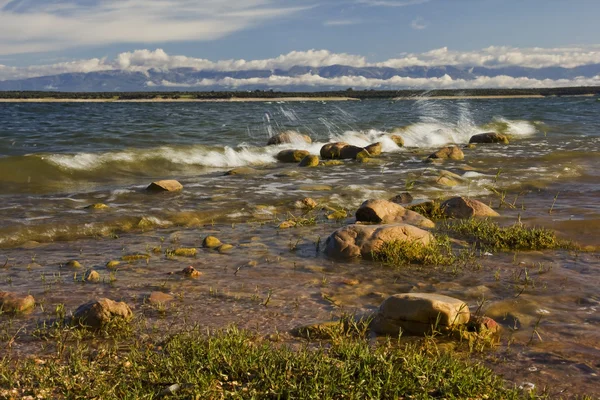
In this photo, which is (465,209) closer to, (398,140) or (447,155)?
(447,155)

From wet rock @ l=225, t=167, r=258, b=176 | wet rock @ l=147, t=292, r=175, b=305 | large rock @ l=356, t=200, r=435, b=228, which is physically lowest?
wet rock @ l=225, t=167, r=258, b=176

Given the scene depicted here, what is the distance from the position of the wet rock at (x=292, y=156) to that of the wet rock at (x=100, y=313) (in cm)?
1490

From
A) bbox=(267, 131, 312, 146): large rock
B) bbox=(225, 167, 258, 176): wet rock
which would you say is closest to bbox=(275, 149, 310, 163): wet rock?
bbox=(225, 167, 258, 176): wet rock

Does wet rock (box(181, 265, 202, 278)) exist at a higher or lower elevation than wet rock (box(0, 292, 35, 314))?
lower

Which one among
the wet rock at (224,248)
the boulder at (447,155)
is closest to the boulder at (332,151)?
the boulder at (447,155)

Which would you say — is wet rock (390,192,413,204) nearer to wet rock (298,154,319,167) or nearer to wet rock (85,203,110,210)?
wet rock (85,203,110,210)

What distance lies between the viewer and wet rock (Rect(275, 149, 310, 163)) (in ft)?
63.9

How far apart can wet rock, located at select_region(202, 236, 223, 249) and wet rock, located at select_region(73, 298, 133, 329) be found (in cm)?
283

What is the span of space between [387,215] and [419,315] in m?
4.09

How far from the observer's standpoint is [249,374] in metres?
3.59

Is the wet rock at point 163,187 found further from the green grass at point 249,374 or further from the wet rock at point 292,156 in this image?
the green grass at point 249,374

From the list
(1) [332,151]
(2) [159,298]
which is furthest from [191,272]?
(1) [332,151]

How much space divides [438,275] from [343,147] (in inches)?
564

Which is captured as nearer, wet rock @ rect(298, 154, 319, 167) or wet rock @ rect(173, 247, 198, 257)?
wet rock @ rect(173, 247, 198, 257)
